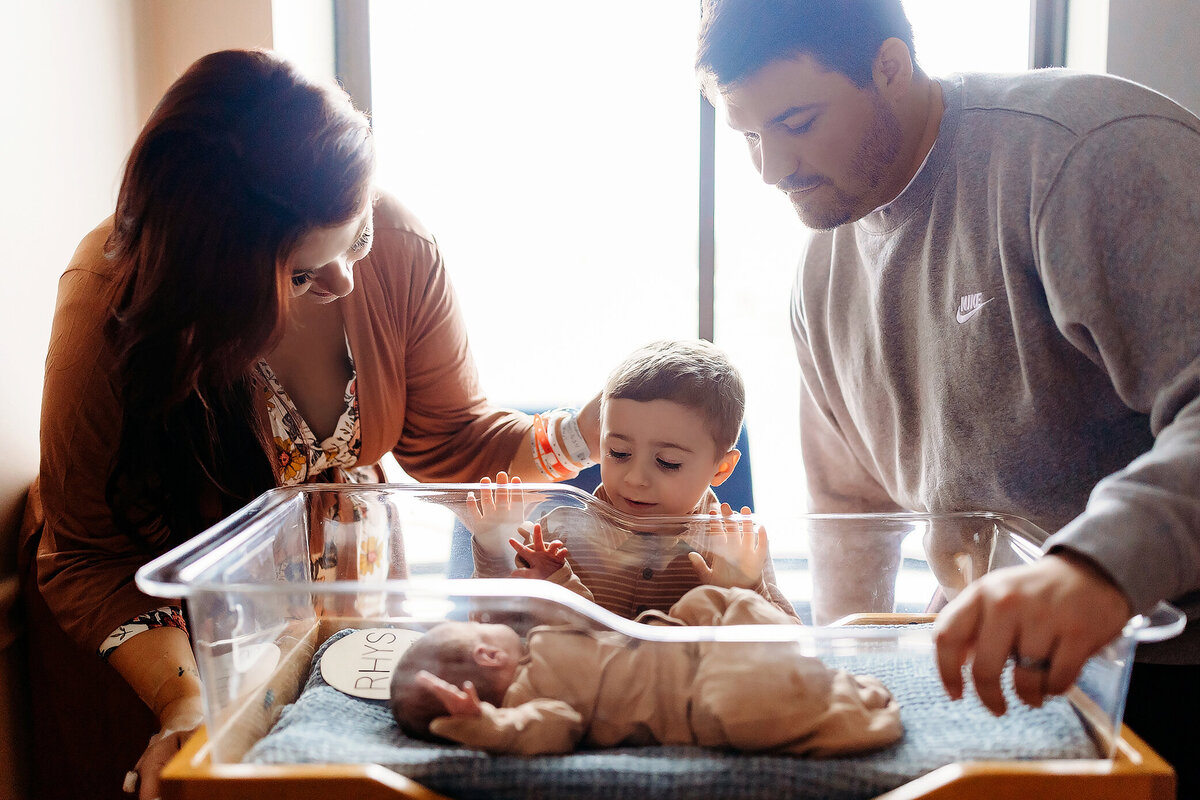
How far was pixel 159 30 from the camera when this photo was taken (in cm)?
177

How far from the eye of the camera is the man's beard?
3.15ft

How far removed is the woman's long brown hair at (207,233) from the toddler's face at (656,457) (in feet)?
1.36

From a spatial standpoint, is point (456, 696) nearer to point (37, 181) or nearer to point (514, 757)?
point (514, 757)

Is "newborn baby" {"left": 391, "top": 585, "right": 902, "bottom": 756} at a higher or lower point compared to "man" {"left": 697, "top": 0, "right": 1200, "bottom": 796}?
lower

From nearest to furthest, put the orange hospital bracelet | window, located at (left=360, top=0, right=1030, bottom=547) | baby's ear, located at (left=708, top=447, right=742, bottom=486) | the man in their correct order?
1. the man
2. baby's ear, located at (left=708, top=447, right=742, bottom=486)
3. the orange hospital bracelet
4. window, located at (left=360, top=0, right=1030, bottom=547)

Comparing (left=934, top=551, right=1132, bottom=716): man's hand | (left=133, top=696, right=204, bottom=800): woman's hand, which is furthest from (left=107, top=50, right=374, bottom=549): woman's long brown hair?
(left=934, top=551, right=1132, bottom=716): man's hand

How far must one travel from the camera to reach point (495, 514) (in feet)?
3.13

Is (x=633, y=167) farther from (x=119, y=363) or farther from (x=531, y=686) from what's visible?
(x=531, y=686)

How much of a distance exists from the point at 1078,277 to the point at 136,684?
101 cm

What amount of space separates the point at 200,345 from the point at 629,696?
62 centimetres

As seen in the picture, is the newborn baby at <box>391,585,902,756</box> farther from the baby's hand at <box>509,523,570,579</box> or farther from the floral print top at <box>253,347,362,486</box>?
the floral print top at <box>253,347,362,486</box>

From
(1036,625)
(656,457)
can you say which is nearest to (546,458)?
(656,457)

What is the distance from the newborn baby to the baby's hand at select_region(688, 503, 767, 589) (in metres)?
0.24

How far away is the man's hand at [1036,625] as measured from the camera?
1.81 ft
